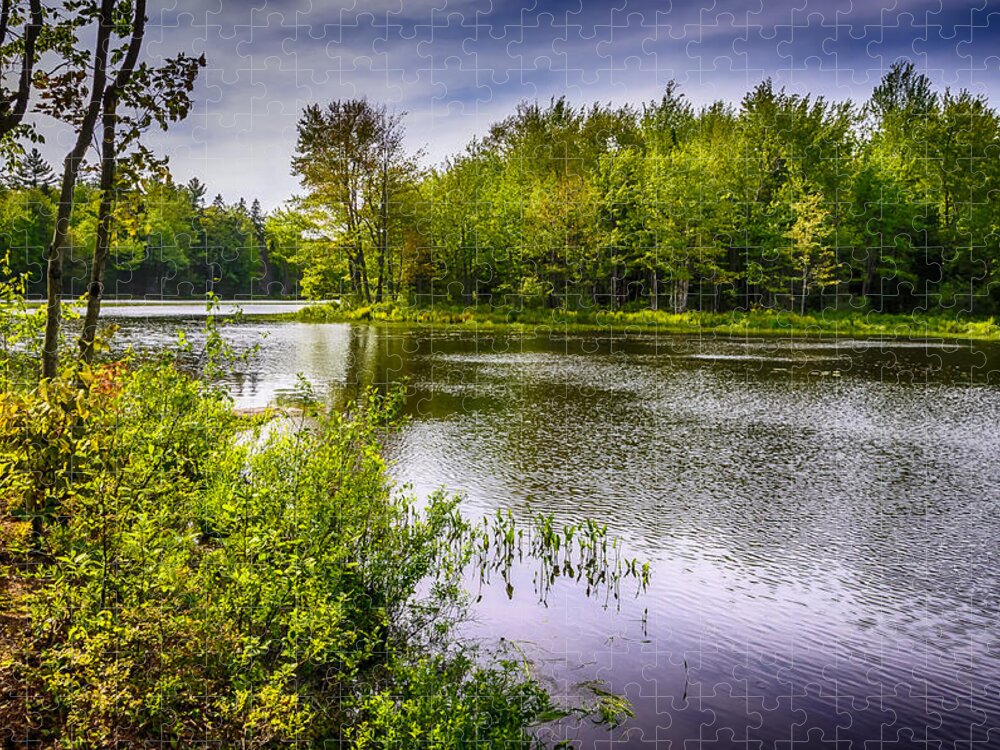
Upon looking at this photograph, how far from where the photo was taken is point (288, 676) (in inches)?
169

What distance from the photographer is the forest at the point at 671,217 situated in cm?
4991

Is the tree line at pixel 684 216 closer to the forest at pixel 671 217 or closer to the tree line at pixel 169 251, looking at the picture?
the forest at pixel 671 217

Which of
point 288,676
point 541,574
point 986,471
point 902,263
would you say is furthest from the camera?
point 902,263

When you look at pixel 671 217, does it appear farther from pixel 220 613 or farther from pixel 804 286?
pixel 220 613

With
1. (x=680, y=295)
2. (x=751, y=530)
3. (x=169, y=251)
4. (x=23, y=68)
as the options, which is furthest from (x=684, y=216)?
(x=169, y=251)

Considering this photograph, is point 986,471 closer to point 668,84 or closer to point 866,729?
point 866,729

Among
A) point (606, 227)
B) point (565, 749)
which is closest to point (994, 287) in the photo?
point (606, 227)

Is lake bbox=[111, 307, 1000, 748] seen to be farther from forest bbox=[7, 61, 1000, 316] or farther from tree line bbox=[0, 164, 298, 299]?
forest bbox=[7, 61, 1000, 316]

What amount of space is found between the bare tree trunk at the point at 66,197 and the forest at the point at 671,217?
44796 mm

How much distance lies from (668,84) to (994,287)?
120 feet

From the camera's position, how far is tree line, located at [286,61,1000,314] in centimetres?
4991

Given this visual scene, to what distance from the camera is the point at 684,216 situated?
163ft

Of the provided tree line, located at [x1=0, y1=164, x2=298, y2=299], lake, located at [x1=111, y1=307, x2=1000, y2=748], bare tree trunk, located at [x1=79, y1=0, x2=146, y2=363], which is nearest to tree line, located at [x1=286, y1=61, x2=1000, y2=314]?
tree line, located at [x1=0, y1=164, x2=298, y2=299]

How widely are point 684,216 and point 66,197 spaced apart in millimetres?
46988
